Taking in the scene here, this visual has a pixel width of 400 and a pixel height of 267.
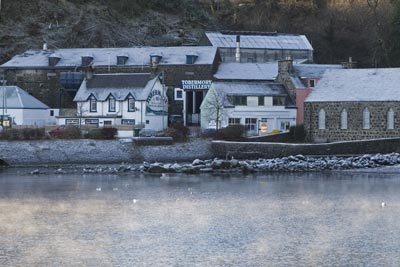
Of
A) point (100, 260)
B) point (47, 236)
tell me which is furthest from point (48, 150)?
point (100, 260)

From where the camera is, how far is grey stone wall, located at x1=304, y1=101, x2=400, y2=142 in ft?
203

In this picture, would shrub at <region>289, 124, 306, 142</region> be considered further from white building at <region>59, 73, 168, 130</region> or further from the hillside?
the hillside

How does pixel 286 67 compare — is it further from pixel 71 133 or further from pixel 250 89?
pixel 71 133

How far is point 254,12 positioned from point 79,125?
162ft

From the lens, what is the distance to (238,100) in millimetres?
69062

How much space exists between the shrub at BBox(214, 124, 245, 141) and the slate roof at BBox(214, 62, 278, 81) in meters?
11.8

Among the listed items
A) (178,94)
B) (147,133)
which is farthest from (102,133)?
(178,94)

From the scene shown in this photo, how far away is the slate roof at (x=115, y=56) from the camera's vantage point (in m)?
76.8

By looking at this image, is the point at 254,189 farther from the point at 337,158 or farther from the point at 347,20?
the point at 347,20

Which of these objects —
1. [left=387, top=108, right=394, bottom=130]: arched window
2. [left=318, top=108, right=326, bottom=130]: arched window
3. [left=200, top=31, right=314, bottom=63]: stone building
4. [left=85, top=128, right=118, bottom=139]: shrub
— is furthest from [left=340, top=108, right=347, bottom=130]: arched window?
[left=200, top=31, right=314, bottom=63]: stone building

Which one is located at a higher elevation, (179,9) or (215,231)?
(179,9)

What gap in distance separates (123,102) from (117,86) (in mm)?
2179

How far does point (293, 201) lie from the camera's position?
35.0 m

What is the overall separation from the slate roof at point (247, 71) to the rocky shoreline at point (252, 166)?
67.7 ft
